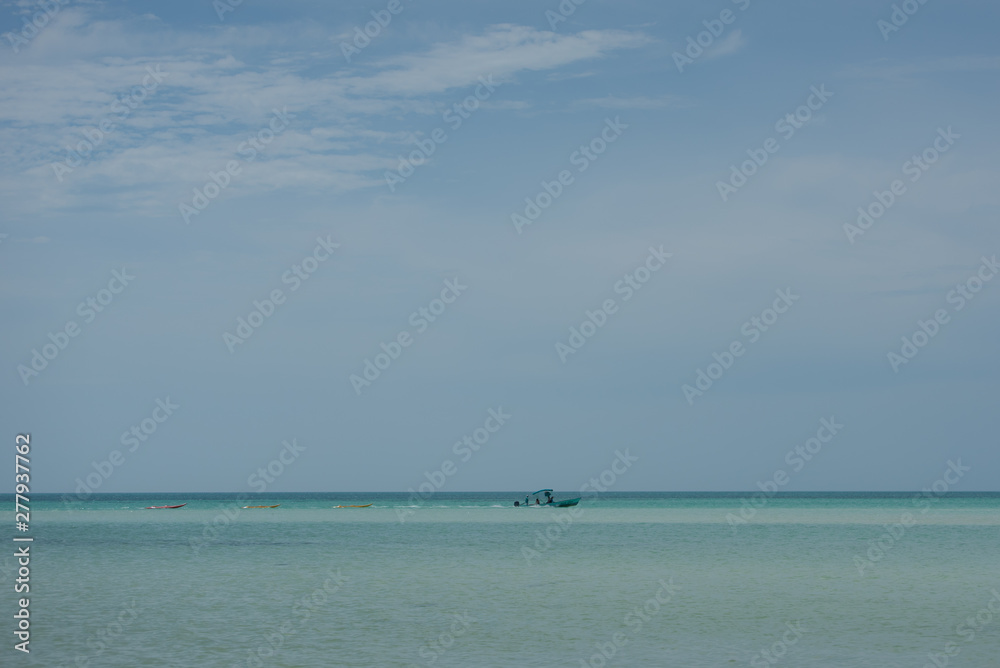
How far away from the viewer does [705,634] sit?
1906cm

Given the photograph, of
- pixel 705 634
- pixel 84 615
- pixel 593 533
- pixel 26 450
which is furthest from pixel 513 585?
pixel 593 533

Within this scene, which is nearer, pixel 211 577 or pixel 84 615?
pixel 84 615

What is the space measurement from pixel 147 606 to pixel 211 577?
6143 mm

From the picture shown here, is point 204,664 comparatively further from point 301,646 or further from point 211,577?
point 211,577

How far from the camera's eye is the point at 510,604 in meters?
23.2

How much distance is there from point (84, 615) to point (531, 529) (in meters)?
36.7

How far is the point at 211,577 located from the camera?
2884 centimetres

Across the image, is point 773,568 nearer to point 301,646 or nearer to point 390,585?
point 390,585

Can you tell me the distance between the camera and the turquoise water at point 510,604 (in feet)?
57.1

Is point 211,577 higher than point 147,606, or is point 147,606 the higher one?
point 147,606

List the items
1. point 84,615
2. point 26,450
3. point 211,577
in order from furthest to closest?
point 211,577 → point 84,615 → point 26,450

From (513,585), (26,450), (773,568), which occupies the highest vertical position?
(26,450)

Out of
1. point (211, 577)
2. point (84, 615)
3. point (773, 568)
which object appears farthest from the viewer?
point (773, 568)

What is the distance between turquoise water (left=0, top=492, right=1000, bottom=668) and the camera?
57.1ft
